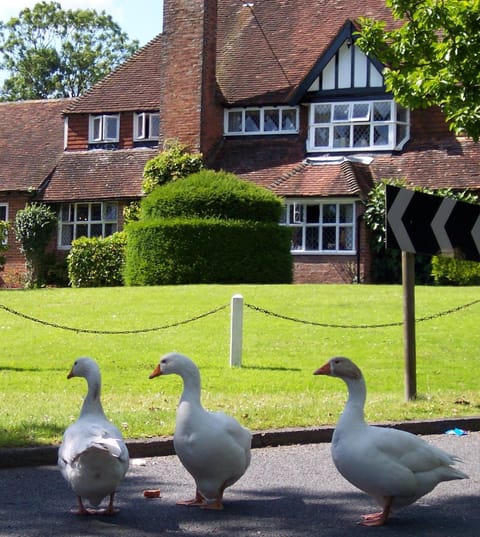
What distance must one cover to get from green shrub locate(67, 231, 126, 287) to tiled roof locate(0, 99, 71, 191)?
271 inches

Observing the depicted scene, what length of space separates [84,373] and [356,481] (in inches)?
83.5

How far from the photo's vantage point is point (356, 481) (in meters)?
6.59

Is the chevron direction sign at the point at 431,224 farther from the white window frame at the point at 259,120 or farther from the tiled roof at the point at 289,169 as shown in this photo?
the white window frame at the point at 259,120

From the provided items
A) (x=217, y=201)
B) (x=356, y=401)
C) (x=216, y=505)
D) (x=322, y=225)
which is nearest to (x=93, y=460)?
(x=216, y=505)

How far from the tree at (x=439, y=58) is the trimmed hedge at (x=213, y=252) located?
12183 mm

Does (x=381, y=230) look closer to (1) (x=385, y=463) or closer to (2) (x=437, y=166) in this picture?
(2) (x=437, y=166)

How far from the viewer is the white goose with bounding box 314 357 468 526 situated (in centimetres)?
653

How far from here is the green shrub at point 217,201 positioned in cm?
2942

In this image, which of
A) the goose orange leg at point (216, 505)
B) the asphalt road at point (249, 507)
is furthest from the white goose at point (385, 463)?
the goose orange leg at point (216, 505)

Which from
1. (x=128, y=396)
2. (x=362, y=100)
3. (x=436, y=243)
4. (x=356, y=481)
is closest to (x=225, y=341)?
(x=128, y=396)

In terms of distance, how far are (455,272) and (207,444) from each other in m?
23.1

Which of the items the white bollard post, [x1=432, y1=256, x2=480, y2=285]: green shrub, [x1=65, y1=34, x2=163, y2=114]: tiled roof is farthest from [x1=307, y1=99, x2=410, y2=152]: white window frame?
the white bollard post

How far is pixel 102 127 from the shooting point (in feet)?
129

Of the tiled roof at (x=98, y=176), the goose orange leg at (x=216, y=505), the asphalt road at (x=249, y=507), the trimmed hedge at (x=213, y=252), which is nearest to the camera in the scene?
the asphalt road at (x=249, y=507)
